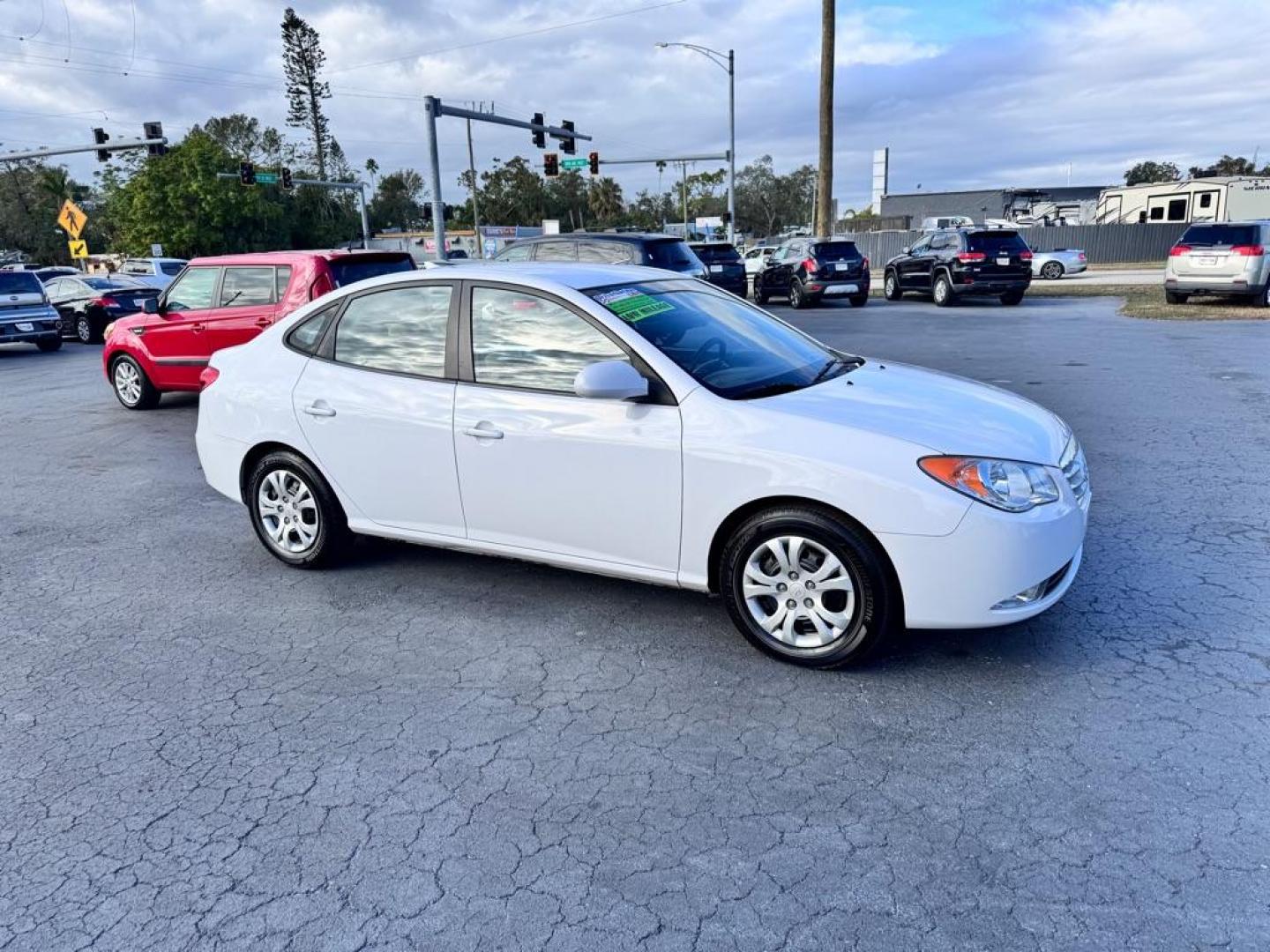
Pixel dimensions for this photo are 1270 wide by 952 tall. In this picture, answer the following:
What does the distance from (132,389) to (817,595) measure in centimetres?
973

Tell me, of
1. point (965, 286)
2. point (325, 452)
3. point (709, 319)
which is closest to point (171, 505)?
point (325, 452)

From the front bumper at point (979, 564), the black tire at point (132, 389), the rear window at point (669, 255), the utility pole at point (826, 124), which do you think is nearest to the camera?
the front bumper at point (979, 564)

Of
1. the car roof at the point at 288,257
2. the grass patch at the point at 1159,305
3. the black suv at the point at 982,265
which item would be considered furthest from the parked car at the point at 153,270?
the grass patch at the point at 1159,305

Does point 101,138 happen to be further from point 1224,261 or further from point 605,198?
point 605,198

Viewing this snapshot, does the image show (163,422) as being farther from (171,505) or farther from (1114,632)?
(1114,632)

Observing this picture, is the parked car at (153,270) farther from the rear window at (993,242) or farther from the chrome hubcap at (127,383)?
the rear window at (993,242)

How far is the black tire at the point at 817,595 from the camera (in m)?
3.54

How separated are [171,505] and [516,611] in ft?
11.6

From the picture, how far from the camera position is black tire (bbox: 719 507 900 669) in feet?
11.6

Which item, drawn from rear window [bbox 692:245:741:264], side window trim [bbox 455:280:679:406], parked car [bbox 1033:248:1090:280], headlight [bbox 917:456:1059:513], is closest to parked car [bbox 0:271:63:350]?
rear window [bbox 692:245:741:264]

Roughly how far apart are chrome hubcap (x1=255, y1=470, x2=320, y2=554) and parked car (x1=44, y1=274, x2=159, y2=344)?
52.9 ft

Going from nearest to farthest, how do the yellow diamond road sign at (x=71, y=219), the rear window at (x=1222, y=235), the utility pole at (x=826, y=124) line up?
the rear window at (x=1222, y=235)
the utility pole at (x=826, y=124)
the yellow diamond road sign at (x=71, y=219)

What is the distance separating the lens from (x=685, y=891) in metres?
2.54

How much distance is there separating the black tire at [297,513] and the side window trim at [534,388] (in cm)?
114
